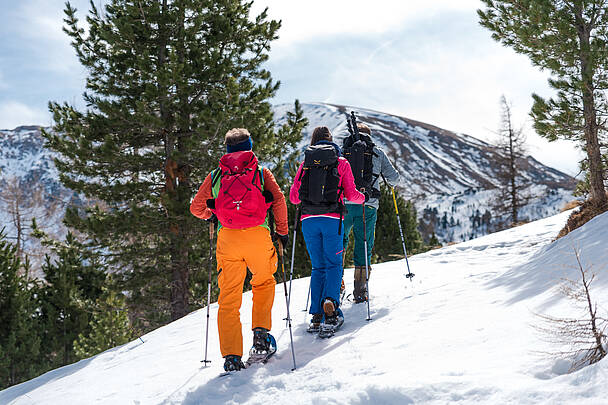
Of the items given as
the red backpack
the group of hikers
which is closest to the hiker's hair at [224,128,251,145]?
the group of hikers

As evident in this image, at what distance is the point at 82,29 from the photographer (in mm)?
11141

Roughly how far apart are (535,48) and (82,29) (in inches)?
419

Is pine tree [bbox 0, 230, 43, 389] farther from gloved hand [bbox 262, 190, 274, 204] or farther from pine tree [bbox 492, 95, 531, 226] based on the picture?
pine tree [bbox 492, 95, 531, 226]

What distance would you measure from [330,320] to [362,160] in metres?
2.08

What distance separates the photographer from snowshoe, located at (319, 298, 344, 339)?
4.62 metres

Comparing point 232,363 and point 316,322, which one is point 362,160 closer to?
point 316,322

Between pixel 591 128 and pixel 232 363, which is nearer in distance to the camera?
pixel 232 363

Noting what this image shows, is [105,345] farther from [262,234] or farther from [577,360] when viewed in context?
[577,360]

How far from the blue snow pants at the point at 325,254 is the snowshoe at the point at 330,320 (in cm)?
11

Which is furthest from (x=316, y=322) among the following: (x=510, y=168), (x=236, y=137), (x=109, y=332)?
(x=510, y=168)

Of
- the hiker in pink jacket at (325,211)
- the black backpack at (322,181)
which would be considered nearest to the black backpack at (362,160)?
the hiker in pink jacket at (325,211)

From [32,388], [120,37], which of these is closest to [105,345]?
[32,388]

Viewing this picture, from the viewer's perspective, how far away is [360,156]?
18.3 feet

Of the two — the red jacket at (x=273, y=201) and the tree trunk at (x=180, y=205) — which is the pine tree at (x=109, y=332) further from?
the red jacket at (x=273, y=201)
